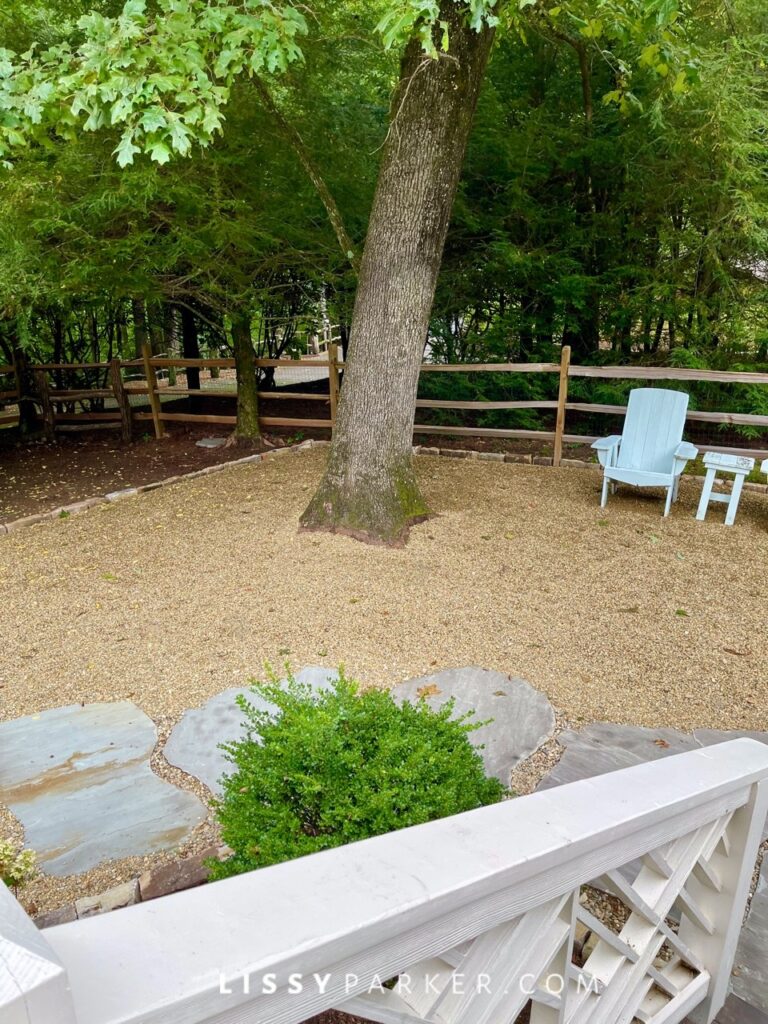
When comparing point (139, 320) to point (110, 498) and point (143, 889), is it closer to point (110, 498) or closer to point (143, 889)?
point (110, 498)

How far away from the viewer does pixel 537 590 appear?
3.99m

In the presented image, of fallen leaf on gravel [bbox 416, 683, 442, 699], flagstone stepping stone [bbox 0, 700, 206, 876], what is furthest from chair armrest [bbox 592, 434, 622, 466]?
flagstone stepping stone [bbox 0, 700, 206, 876]

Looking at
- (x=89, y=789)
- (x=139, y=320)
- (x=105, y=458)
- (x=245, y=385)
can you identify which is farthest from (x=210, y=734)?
(x=139, y=320)

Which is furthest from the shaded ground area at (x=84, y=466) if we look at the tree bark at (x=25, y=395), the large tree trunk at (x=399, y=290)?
the large tree trunk at (x=399, y=290)

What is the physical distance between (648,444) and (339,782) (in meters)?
4.63

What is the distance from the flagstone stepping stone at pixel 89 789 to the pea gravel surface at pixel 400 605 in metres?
0.08

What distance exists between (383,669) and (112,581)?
205cm

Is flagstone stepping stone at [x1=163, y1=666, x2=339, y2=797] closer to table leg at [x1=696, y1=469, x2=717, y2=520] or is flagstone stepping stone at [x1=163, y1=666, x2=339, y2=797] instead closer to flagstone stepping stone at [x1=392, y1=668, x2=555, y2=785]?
flagstone stepping stone at [x1=392, y1=668, x2=555, y2=785]

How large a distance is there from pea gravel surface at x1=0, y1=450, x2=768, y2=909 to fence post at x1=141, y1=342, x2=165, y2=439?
3152 millimetres

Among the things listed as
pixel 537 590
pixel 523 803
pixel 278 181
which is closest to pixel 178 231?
pixel 278 181

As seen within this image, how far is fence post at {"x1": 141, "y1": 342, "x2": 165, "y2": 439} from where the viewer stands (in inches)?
322

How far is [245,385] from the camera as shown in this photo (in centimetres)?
784

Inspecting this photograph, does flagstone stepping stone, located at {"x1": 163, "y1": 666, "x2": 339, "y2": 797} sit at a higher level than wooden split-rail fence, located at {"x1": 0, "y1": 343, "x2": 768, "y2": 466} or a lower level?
lower

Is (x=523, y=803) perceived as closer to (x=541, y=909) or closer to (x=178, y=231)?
(x=541, y=909)
